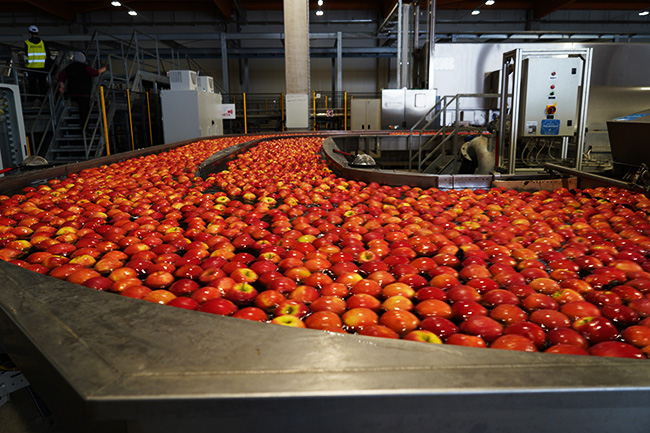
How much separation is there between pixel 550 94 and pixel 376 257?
4.76 metres

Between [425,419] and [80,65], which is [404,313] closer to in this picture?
[425,419]

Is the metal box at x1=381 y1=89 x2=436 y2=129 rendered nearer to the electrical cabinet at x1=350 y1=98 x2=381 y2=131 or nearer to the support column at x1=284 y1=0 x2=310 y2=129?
the electrical cabinet at x1=350 y1=98 x2=381 y2=131

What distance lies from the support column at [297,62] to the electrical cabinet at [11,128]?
235 inches

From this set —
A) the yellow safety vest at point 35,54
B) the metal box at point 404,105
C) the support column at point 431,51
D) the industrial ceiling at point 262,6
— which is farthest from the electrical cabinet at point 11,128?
the industrial ceiling at point 262,6

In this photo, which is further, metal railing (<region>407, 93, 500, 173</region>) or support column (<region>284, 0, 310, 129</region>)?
support column (<region>284, 0, 310, 129</region>)

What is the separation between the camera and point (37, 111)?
8828mm

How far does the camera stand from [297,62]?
1081cm

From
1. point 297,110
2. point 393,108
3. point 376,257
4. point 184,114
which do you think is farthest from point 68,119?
point 376,257

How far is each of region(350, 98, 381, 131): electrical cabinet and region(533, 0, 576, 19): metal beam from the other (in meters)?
9.26

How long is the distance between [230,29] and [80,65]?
11457 millimetres

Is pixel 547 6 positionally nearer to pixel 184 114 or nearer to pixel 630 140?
pixel 184 114

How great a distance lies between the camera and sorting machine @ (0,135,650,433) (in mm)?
687

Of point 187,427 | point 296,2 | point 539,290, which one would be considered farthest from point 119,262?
point 296,2

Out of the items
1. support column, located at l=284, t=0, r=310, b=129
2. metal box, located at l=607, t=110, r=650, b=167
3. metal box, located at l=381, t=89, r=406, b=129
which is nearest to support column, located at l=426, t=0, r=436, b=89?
metal box, located at l=381, t=89, r=406, b=129
